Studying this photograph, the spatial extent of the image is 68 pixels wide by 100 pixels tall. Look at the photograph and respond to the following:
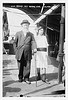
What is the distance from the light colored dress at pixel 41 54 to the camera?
8.55 feet

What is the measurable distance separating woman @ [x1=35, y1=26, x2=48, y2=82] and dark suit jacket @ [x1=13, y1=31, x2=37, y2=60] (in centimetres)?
6

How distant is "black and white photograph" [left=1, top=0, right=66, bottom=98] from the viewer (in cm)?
258

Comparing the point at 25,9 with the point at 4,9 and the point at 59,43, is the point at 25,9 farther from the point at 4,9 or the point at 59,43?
the point at 59,43

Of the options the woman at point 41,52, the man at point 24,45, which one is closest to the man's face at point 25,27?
the man at point 24,45

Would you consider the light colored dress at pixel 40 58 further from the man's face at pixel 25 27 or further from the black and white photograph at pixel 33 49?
the man's face at pixel 25 27

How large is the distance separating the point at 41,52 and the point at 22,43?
0.80 ft

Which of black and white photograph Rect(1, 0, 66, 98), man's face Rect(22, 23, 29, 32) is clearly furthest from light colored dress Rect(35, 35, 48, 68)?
man's face Rect(22, 23, 29, 32)

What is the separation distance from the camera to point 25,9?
258 centimetres

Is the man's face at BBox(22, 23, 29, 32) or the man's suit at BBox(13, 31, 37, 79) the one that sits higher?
the man's face at BBox(22, 23, 29, 32)

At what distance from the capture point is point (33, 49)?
263 cm

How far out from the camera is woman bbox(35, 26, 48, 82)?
261 cm

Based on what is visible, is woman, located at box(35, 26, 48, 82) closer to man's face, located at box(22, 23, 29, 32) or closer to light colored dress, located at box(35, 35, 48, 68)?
light colored dress, located at box(35, 35, 48, 68)

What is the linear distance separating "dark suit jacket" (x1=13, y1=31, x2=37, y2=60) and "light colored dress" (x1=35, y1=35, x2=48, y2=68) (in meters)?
0.06

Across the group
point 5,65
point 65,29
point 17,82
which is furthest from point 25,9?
point 17,82
